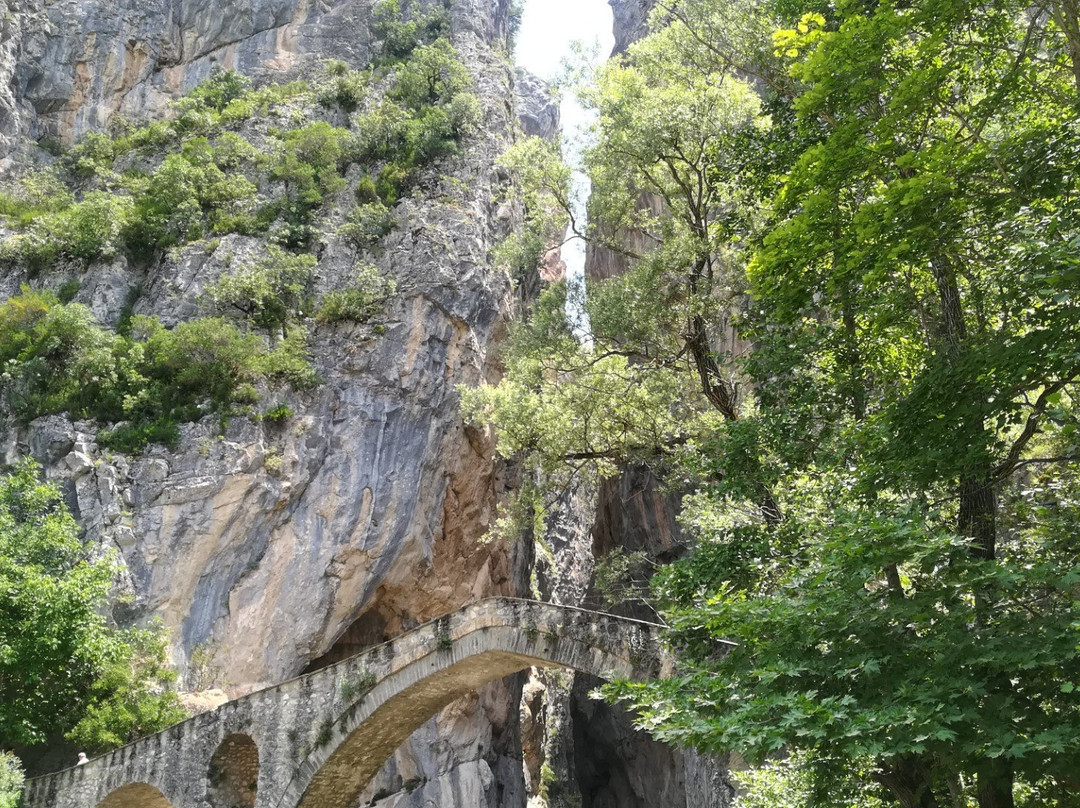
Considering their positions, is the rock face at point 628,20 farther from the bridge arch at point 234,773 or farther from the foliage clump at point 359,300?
the bridge arch at point 234,773

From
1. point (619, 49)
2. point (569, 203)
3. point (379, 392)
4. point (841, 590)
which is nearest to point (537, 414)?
point (569, 203)

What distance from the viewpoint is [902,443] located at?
21.5 feet

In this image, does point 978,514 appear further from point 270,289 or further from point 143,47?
point 143,47

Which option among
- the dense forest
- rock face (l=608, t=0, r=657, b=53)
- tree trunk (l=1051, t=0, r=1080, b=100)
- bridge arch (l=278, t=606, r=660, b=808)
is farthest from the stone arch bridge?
rock face (l=608, t=0, r=657, b=53)

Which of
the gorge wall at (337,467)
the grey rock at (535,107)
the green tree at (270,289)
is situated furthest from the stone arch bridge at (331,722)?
the grey rock at (535,107)

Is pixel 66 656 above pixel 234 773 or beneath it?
above

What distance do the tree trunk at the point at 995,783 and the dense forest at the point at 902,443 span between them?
0.02 metres

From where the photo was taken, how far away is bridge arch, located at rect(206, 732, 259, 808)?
Result: 14125mm

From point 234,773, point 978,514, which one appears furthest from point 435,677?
point 978,514

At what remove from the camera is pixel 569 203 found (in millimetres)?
15711

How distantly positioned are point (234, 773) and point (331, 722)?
99.2 inches

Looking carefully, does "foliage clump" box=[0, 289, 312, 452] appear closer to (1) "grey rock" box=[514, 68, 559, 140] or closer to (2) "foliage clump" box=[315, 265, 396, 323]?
(2) "foliage clump" box=[315, 265, 396, 323]

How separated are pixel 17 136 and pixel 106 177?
3.56m

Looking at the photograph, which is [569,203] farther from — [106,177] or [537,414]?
[106,177]
